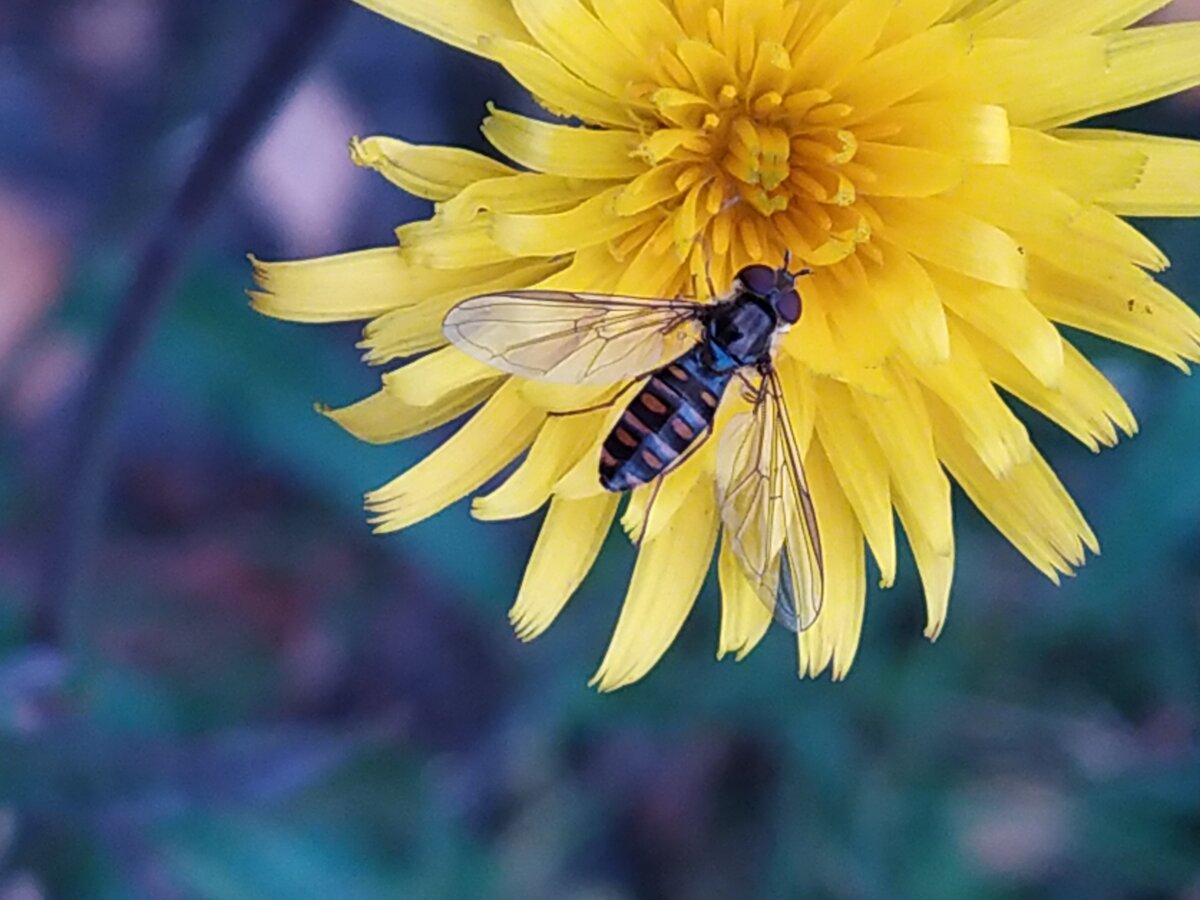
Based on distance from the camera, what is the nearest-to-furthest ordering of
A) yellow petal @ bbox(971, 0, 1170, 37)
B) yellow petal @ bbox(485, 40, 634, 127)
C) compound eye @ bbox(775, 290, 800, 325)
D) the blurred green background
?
1. yellow petal @ bbox(485, 40, 634, 127)
2. yellow petal @ bbox(971, 0, 1170, 37)
3. compound eye @ bbox(775, 290, 800, 325)
4. the blurred green background

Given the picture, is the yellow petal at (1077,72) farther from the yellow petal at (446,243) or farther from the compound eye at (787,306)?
the yellow petal at (446,243)

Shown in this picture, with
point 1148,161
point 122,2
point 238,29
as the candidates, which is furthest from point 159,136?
point 1148,161

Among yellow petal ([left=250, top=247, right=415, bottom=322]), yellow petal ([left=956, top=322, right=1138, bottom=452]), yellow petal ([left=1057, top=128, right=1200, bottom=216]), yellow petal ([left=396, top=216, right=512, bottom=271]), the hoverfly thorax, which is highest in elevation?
yellow petal ([left=1057, top=128, right=1200, bottom=216])

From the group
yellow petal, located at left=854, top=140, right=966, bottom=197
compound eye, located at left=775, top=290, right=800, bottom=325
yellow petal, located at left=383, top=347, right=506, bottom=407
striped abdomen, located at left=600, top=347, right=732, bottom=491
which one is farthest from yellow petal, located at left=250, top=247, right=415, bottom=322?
yellow petal, located at left=854, top=140, right=966, bottom=197

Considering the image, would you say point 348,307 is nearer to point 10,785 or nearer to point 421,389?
point 421,389

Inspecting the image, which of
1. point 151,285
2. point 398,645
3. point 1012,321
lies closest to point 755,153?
point 1012,321

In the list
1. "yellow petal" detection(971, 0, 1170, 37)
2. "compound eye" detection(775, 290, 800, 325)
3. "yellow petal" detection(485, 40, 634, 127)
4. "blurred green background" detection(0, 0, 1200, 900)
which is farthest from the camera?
"blurred green background" detection(0, 0, 1200, 900)

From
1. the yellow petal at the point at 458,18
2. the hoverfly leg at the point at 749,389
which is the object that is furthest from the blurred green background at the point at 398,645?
the yellow petal at the point at 458,18

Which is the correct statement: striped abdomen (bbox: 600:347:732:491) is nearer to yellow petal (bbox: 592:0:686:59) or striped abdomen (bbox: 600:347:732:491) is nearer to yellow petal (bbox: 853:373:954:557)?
yellow petal (bbox: 853:373:954:557)
